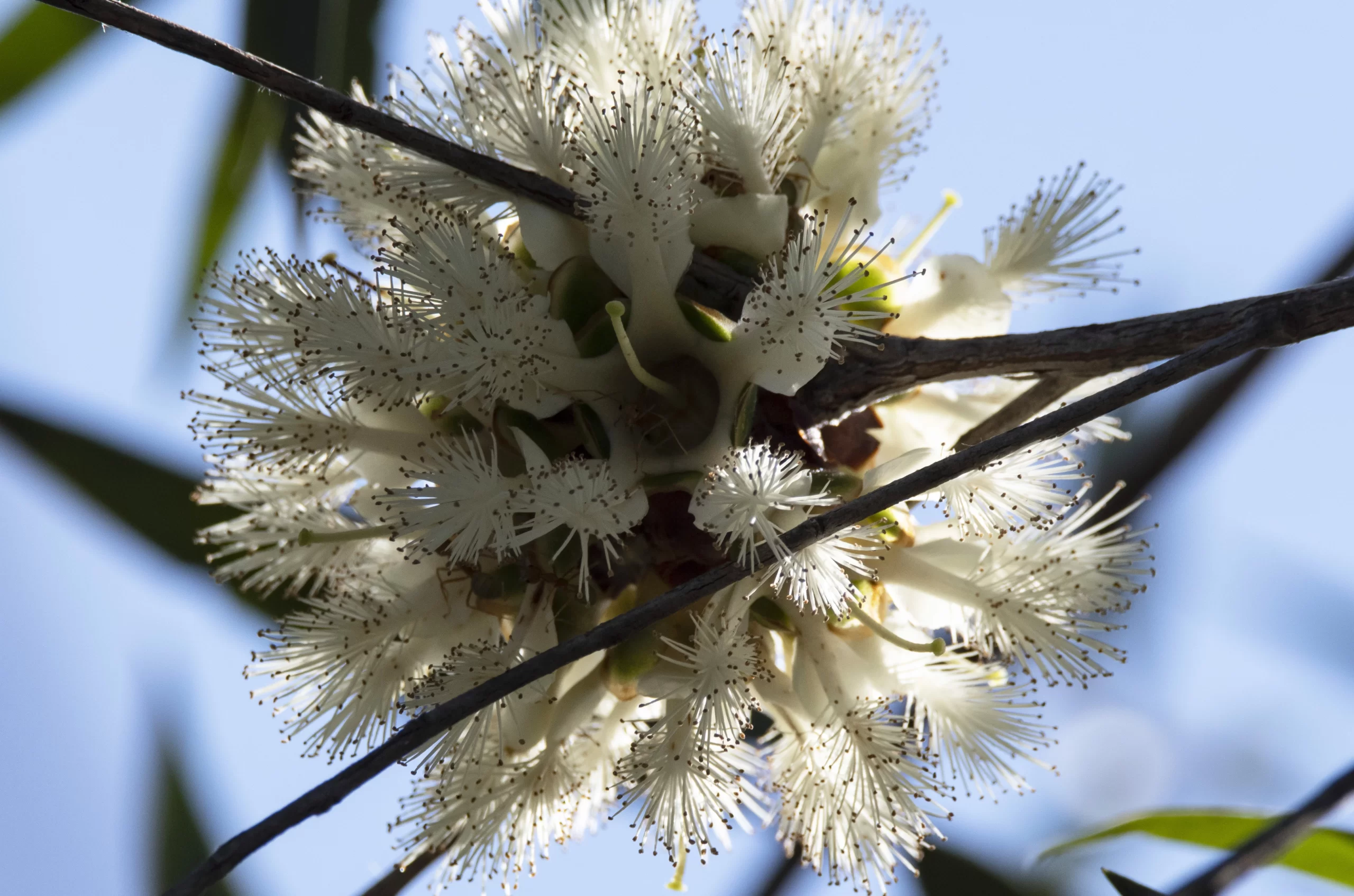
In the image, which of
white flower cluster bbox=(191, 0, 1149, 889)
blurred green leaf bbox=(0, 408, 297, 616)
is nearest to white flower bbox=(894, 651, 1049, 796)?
white flower cluster bbox=(191, 0, 1149, 889)

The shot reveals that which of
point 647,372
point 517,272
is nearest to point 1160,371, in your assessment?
point 647,372

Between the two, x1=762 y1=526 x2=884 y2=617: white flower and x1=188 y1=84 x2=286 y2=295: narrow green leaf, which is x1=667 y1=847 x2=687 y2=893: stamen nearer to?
x1=762 y1=526 x2=884 y2=617: white flower

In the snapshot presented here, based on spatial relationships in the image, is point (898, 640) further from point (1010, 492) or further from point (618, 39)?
point (618, 39)

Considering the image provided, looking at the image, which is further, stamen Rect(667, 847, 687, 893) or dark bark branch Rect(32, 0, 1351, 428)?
stamen Rect(667, 847, 687, 893)

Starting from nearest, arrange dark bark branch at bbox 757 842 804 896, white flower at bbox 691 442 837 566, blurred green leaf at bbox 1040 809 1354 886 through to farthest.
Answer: white flower at bbox 691 442 837 566, blurred green leaf at bbox 1040 809 1354 886, dark bark branch at bbox 757 842 804 896

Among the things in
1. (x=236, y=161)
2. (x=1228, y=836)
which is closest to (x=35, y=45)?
(x=236, y=161)

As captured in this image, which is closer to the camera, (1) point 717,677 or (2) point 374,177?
(1) point 717,677

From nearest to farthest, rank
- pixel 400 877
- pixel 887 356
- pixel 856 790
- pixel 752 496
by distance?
pixel 752 496, pixel 887 356, pixel 856 790, pixel 400 877
